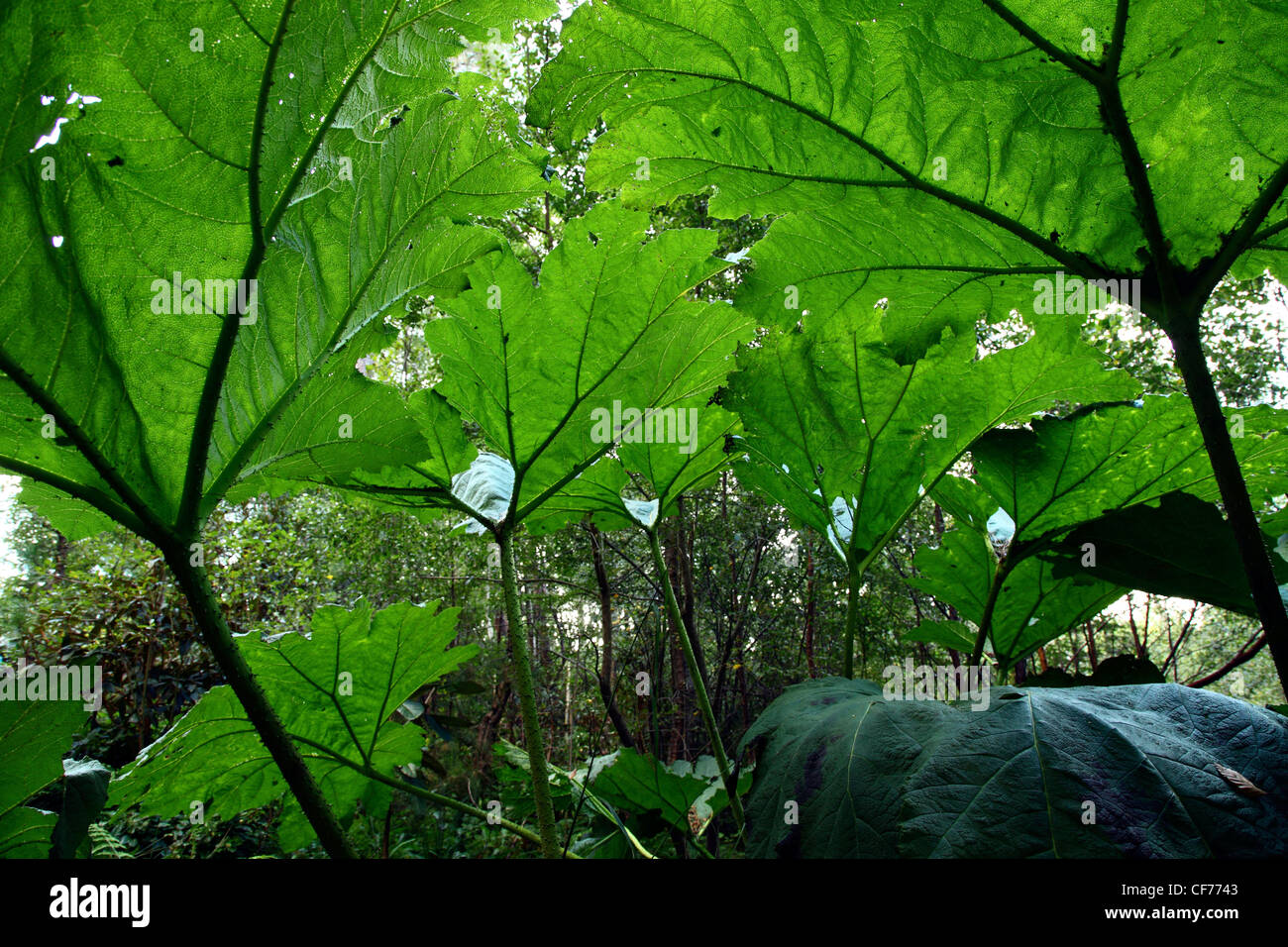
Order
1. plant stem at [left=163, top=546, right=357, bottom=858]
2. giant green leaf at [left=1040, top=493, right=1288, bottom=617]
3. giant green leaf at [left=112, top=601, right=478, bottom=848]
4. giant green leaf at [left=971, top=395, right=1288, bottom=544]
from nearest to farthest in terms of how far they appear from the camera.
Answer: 1. plant stem at [left=163, top=546, right=357, bottom=858]
2. giant green leaf at [left=1040, top=493, right=1288, bottom=617]
3. giant green leaf at [left=971, top=395, right=1288, bottom=544]
4. giant green leaf at [left=112, top=601, right=478, bottom=848]

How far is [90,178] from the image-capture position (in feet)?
2.14

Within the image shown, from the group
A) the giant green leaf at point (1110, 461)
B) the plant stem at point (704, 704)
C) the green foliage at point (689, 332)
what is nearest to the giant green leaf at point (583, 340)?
the green foliage at point (689, 332)

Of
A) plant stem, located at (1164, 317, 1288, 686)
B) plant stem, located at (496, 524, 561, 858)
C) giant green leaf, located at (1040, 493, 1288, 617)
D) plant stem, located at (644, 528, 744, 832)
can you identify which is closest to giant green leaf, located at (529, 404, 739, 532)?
plant stem, located at (644, 528, 744, 832)

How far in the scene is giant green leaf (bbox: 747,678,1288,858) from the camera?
0.54 m

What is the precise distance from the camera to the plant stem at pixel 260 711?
26.1 inches

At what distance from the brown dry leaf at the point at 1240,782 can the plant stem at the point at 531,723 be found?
2.48 ft

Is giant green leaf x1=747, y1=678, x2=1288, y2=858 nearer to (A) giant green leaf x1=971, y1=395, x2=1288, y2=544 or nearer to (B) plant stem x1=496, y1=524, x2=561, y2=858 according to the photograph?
(B) plant stem x1=496, y1=524, x2=561, y2=858

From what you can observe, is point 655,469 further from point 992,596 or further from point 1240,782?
point 1240,782

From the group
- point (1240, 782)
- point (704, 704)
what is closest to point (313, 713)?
point (704, 704)

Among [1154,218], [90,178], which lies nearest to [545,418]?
[90,178]

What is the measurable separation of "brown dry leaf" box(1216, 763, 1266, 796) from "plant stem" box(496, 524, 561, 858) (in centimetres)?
76

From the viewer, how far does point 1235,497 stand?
592 mm
